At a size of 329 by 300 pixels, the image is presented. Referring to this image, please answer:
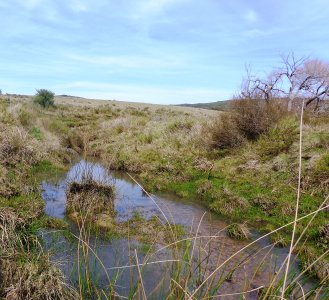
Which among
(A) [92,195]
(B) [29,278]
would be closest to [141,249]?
(A) [92,195]

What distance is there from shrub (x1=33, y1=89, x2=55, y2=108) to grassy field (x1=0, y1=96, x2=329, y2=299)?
1870 cm

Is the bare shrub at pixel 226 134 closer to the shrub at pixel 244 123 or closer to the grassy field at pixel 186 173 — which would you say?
the shrub at pixel 244 123

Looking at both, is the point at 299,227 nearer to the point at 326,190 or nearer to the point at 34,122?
the point at 326,190

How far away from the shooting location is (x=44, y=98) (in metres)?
38.8

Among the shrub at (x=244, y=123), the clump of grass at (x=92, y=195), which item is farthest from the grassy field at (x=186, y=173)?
the clump of grass at (x=92, y=195)

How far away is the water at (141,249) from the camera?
532cm

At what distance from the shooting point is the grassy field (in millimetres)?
5789

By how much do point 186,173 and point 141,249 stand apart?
6.89m

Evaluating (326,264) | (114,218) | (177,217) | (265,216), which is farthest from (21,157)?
(326,264)

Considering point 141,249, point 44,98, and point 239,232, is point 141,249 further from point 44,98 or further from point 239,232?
point 44,98

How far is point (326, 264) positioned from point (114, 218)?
4785 mm

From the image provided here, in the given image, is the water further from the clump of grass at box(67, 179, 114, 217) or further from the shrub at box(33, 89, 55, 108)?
the shrub at box(33, 89, 55, 108)

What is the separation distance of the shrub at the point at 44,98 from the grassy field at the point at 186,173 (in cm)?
1870

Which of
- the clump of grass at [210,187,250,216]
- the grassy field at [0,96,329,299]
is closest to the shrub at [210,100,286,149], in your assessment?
the grassy field at [0,96,329,299]
